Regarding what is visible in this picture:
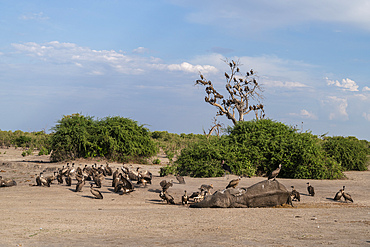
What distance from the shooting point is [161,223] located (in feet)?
32.3

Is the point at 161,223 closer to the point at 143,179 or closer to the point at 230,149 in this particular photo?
the point at 143,179

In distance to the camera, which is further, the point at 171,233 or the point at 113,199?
the point at 113,199

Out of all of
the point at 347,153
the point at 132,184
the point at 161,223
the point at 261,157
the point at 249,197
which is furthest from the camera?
the point at 347,153

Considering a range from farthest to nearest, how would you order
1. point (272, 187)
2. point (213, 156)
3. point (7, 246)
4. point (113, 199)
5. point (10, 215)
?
point (213, 156)
point (113, 199)
point (272, 187)
point (10, 215)
point (7, 246)

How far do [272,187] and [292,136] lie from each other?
1162 centimetres

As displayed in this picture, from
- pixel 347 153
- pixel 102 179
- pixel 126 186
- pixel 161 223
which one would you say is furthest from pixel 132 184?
pixel 347 153

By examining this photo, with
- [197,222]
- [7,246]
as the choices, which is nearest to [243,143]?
[197,222]

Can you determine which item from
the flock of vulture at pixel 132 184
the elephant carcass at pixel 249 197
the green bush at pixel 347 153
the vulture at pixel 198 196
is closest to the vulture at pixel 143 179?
the flock of vulture at pixel 132 184

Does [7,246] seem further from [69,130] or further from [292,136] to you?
[69,130]

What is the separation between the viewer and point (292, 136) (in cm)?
2388

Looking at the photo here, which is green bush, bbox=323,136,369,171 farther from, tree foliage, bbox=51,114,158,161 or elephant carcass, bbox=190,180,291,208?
elephant carcass, bbox=190,180,291,208

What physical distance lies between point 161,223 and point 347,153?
2319cm

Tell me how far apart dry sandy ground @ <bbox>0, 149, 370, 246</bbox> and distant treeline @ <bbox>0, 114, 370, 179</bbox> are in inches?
237

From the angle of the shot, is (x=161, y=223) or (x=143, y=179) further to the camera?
(x=143, y=179)
